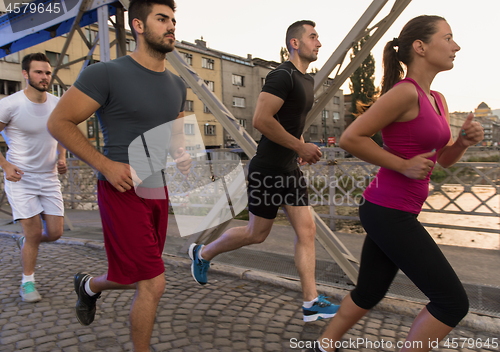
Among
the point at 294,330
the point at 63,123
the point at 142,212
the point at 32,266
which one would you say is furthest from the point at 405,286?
the point at 32,266

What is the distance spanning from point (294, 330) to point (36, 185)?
9.38ft

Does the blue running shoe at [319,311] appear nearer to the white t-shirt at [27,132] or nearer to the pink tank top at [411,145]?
the pink tank top at [411,145]

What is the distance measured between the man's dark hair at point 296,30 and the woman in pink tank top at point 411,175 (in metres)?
A: 1.28

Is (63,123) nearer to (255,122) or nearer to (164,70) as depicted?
(164,70)

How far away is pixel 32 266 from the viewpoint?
3.71 metres

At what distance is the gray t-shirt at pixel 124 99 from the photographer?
2053 millimetres

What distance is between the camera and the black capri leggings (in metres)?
1.74

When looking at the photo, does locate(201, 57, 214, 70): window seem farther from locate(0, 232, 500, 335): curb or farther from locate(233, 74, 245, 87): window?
locate(0, 232, 500, 335): curb

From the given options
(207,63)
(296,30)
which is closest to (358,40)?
(296,30)

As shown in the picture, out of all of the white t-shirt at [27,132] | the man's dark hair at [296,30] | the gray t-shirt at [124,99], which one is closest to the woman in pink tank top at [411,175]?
the gray t-shirt at [124,99]

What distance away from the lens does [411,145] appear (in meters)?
1.87

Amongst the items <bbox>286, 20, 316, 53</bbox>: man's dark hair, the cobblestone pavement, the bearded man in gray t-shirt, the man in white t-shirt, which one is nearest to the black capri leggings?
the cobblestone pavement

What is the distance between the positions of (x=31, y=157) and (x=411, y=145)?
354 centimetres

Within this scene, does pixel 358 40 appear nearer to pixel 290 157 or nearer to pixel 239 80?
pixel 290 157
